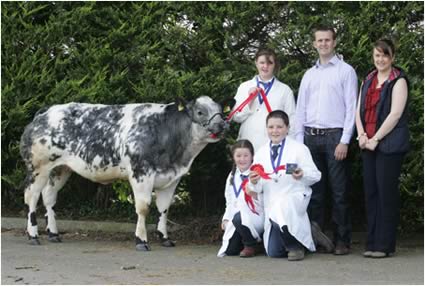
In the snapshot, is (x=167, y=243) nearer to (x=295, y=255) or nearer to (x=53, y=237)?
(x=53, y=237)

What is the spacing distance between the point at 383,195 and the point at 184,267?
2071 mm

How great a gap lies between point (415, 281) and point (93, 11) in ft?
16.9

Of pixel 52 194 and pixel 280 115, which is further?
pixel 52 194

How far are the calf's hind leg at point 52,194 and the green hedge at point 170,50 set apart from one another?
57 centimetres

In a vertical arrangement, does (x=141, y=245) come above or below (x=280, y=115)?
below

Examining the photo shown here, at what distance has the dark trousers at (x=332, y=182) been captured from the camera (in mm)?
8469

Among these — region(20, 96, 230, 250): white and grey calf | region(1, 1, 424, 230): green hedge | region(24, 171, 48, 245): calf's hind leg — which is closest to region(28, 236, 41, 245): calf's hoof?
region(20, 96, 230, 250): white and grey calf

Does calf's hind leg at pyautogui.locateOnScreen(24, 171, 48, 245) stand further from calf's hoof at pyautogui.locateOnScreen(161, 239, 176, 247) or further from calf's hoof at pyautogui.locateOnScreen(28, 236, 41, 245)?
calf's hoof at pyautogui.locateOnScreen(161, 239, 176, 247)

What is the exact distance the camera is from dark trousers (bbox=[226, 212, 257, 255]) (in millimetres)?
8336

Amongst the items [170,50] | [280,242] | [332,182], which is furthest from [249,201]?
[170,50]

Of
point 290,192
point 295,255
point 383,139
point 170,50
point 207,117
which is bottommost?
point 295,255

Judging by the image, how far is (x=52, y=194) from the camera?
9656mm

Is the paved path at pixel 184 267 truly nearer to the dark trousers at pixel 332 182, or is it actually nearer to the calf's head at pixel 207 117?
the dark trousers at pixel 332 182

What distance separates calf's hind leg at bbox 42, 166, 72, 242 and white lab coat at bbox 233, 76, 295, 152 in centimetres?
225
